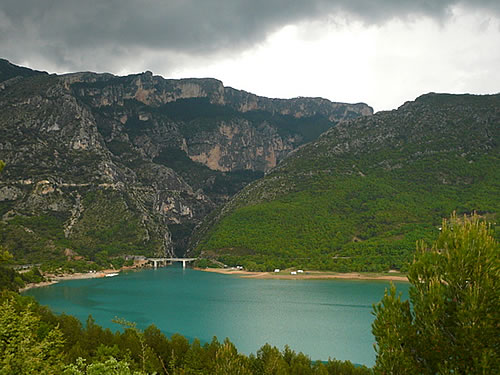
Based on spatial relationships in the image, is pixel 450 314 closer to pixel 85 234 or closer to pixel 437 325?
pixel 437 325

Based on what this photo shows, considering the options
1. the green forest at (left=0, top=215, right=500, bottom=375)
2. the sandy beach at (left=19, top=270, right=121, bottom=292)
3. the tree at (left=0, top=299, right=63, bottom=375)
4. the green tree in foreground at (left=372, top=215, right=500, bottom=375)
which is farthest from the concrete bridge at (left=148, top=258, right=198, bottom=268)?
the green tree in foreground at (left=372, top=215, right=500, bottom=375)

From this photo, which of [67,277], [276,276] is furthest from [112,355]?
[67,277]

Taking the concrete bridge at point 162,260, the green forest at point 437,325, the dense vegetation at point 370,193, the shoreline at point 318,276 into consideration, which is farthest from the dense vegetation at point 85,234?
the green forest at point 437,325

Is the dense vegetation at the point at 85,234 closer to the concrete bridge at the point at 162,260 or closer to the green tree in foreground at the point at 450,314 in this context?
the concrete bridge at the point at 162,260

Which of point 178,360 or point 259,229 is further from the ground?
point 259,229

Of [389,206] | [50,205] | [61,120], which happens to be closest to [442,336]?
[389,206]

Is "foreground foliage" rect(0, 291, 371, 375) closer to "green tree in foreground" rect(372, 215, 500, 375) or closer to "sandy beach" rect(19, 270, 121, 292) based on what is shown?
"green tree in foreground" rect(372, 215, 500, 375)

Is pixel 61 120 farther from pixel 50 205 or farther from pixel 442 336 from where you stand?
pixel 442 336
